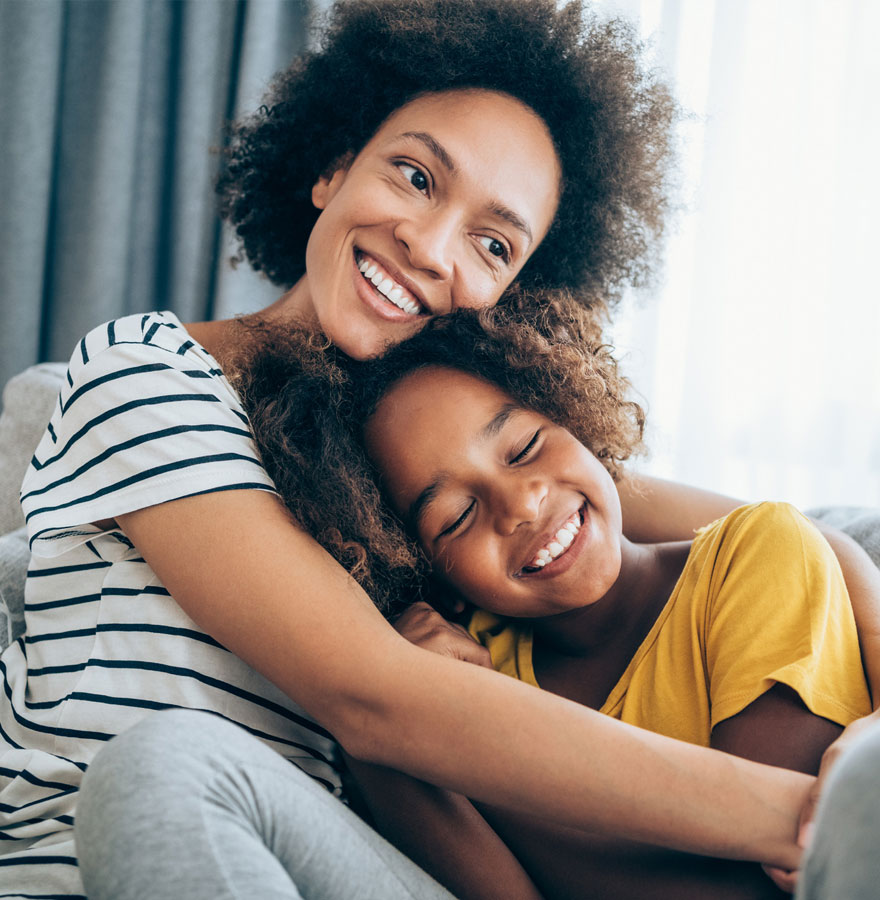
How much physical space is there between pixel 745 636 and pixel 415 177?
28.8 inches

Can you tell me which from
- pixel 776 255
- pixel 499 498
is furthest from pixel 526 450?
pixel 776 255

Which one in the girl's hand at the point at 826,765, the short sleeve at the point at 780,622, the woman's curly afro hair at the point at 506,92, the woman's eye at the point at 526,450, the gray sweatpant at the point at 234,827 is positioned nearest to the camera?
the gray sweatpant at the point at 234,827

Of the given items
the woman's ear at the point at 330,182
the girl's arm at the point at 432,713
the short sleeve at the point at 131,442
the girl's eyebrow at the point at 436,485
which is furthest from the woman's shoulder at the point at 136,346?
the woman's ear at the point at 330,182

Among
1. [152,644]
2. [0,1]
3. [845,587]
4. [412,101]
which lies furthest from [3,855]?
[0,1]

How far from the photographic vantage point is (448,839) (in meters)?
0.85

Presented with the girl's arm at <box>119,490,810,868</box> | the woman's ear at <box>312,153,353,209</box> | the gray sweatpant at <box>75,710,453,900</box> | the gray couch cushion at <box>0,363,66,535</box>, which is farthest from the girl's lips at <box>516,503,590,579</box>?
the gray couch cushion at <box>0,363,66,535</box>

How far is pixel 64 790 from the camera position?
2.92ft

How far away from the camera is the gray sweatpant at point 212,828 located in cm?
61

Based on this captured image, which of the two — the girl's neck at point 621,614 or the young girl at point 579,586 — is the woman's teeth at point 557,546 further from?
the girl's neck at point 621,614

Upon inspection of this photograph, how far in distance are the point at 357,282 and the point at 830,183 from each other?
1361mm

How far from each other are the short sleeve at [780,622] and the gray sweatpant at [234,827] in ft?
1.01

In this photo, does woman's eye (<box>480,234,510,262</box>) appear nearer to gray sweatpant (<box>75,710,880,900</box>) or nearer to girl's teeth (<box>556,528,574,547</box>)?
girl's teeth (<box>556,528,574,547</box>)

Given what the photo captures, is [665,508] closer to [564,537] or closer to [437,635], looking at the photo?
[564,537]

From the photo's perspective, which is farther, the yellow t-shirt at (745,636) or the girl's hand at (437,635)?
the girl's hand at (437,635)
